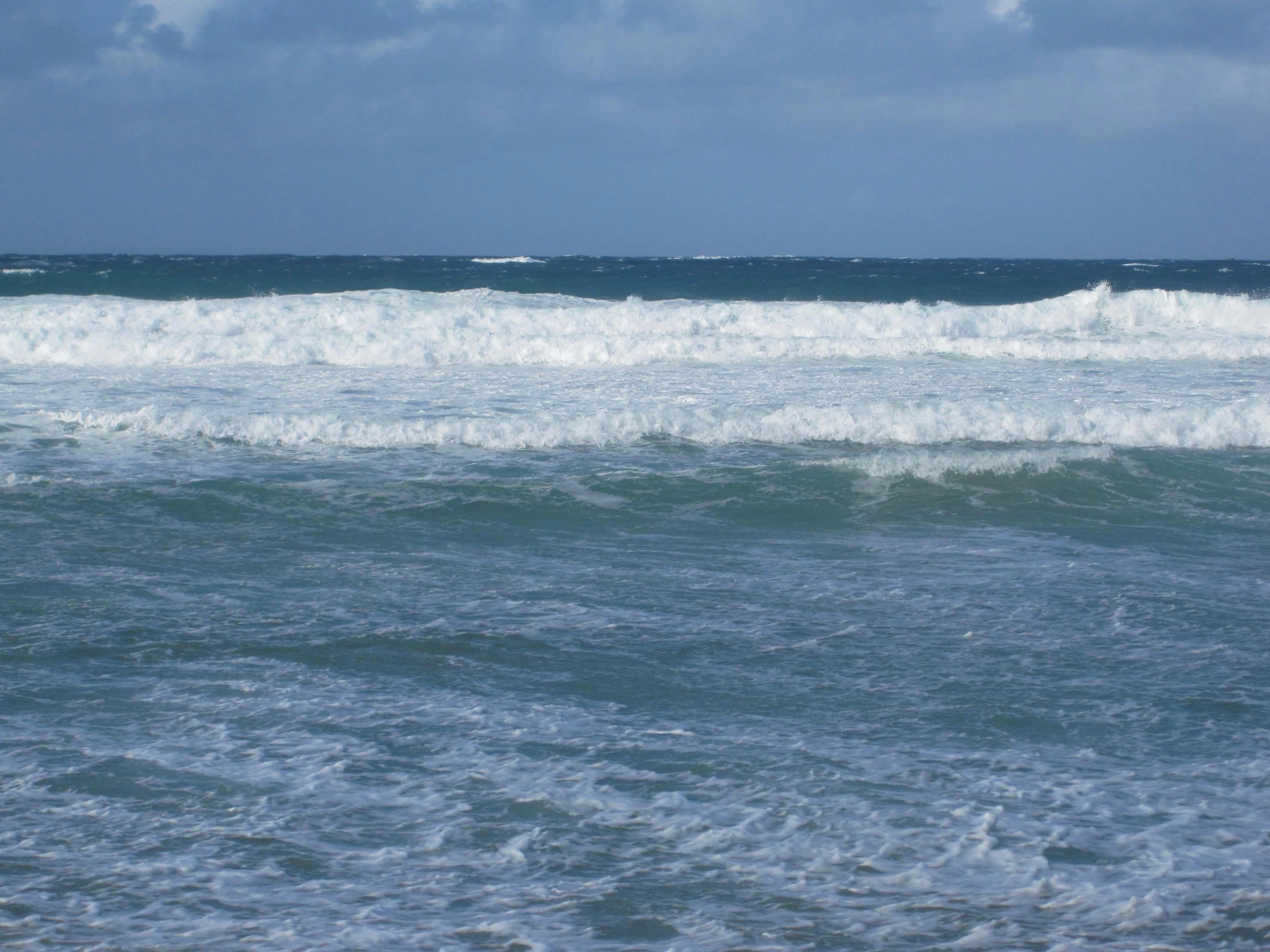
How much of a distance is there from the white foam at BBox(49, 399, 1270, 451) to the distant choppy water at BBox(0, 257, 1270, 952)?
0.06m

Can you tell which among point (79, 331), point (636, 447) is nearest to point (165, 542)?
point (636, 447)

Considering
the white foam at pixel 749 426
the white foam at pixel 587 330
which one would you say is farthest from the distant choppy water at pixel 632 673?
the white foam at pixel 587 330

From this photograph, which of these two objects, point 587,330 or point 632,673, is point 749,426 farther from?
point 587,330

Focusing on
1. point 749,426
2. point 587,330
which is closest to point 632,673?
point 749,426

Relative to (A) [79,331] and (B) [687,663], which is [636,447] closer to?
(B) [687,663]

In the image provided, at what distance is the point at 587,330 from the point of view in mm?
21953

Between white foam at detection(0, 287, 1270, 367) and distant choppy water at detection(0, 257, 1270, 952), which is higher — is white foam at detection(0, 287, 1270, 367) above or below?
above

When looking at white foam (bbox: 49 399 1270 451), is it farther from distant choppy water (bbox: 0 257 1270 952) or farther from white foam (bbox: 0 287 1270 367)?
white foam (bbox: 0 287 1270 367)

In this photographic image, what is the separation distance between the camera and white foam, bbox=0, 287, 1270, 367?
16.9m

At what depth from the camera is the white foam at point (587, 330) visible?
1686cm

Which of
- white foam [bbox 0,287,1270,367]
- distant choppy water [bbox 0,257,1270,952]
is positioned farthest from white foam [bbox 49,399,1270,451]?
white foam [bbox 0,287,1270,367]

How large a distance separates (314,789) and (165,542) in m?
3.90

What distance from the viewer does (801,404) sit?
12555mm

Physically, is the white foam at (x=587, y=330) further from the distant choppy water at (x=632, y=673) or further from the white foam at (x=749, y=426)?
the white foam at (x=749, y=426)
